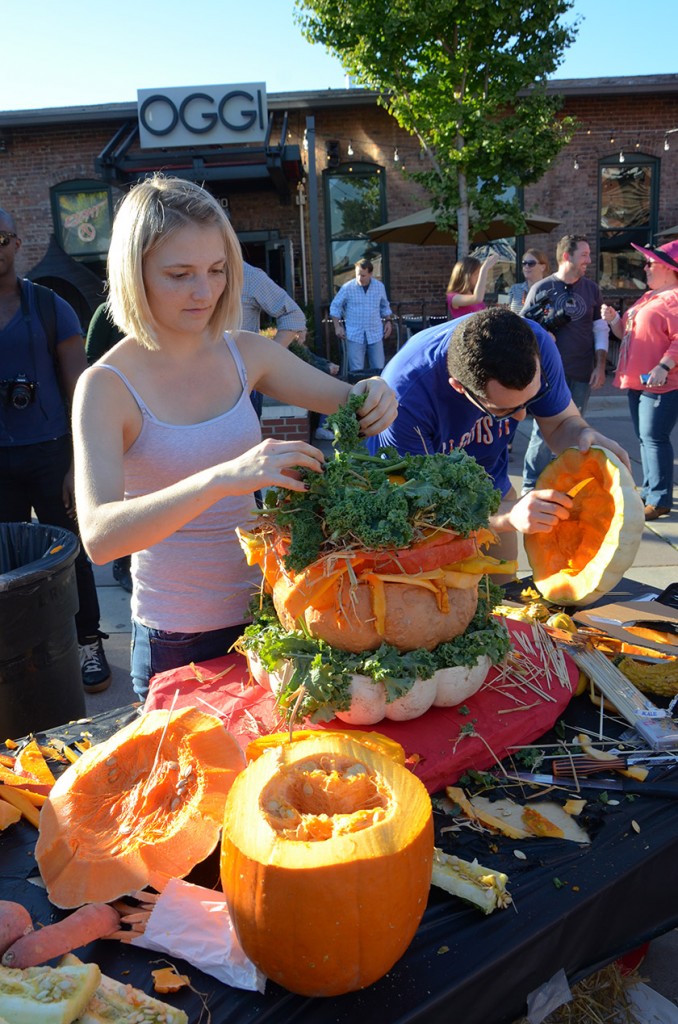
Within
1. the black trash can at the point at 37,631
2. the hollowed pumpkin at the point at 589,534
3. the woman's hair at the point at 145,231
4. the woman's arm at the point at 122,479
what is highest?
the woman's hair at the point at 145,231

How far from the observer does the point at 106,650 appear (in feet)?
15.2

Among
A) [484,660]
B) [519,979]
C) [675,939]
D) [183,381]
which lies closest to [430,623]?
[484,660]

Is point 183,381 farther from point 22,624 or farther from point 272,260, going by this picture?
point 272,260

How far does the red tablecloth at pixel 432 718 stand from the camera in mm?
1792

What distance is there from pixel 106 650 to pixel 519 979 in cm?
364

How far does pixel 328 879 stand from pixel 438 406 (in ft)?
7.00

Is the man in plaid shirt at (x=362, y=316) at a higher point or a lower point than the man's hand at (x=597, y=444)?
higher

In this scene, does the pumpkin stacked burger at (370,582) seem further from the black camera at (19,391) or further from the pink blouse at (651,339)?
the pink blouse at (651,339)

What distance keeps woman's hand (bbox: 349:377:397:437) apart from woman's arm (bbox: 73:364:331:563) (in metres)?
0.28

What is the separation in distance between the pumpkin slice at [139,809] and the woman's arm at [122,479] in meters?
0.43

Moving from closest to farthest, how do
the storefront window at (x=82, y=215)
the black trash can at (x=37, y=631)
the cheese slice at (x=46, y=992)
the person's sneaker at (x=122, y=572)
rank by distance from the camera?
1. the cheese slice at (x=46, y=992)
2. the black trash can at (x=37, y=631)
3. the person's sneaker at (x=122, y=572)
4. the storefront window at (x=82, y=215)

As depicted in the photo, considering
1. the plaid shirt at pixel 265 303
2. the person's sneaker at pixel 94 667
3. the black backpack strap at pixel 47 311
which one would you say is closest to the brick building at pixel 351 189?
the plaid shirt at pixel 265 303

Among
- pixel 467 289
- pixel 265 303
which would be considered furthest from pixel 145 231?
pixel 467 289

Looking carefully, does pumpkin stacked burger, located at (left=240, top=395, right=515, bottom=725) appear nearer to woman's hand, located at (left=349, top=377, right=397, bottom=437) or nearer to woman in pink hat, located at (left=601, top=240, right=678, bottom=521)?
woman's hand, located at (left=349, top=377, right=397, bottom=437)
